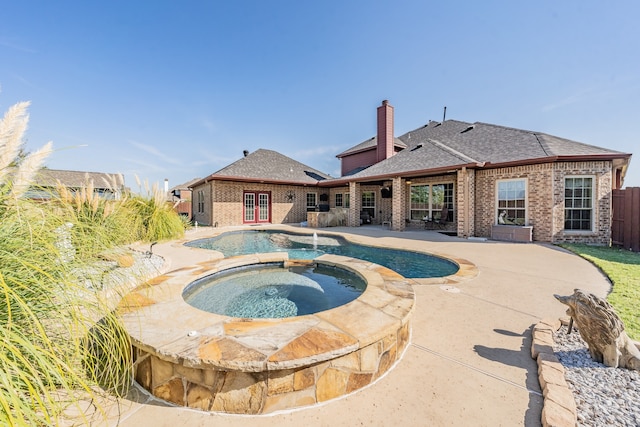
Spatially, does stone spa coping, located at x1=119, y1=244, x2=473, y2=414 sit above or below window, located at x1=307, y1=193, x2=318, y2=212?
below

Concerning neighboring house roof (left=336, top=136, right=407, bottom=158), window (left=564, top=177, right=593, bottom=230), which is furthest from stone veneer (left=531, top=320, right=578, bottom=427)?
neighboring house roof (left=336, top=136, right=407, bottom=158)

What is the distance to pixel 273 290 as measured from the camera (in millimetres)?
4320

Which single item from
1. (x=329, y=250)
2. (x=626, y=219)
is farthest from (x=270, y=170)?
(x=626, y=219)

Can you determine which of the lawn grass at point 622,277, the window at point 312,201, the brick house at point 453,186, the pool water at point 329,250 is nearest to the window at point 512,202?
the brick house at point 453,186

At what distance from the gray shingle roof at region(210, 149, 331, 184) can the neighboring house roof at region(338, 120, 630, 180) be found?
15.9 ft

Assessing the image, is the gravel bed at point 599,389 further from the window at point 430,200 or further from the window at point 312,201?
the window at point 312,201

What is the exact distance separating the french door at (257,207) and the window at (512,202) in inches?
476

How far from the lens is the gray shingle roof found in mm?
14320

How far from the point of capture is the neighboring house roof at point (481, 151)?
334 inches

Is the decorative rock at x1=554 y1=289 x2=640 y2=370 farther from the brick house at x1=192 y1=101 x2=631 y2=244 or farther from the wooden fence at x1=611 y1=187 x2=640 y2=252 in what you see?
the wooden fence at x1=611 y1=187 x2=640 y2=252

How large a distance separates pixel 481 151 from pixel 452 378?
37.7ft

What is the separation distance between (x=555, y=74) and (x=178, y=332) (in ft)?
41.9

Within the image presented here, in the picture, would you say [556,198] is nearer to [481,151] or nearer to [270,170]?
[481,151]

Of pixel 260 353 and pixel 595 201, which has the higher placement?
pixel 595 201
